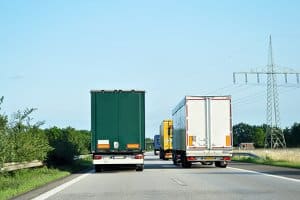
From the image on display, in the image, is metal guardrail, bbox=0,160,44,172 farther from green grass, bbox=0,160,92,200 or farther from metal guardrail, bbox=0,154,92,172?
green grass, bbox=0,160,92,200

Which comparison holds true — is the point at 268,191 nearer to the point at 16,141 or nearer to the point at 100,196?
the point at 100,196

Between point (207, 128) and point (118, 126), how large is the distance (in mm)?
5369

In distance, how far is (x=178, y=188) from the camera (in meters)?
18.3

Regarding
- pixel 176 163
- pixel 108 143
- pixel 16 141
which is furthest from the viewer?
pixel 176 163

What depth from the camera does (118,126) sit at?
29.2 meters

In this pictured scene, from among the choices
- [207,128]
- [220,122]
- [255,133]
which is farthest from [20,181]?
[255,133]

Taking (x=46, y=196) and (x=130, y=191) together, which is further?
(x=130, y=191)

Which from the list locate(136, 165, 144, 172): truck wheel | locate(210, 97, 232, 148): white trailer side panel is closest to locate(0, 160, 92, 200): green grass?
locate(136, 165, 144, 172): truck wheel

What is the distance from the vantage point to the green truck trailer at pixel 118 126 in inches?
1143

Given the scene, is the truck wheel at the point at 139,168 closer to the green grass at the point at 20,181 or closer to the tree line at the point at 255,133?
the green grass at the point at 20,181

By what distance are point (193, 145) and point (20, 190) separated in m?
15.4

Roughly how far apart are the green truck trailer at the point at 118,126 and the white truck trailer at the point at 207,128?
3.89m

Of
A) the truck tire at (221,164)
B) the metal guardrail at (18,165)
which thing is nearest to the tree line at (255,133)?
the truck tire at (221,164)

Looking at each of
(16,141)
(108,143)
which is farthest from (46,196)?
(108,143)
